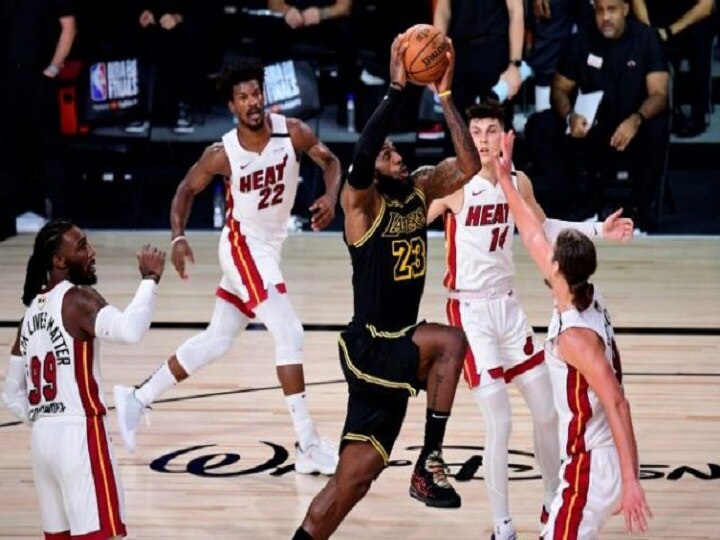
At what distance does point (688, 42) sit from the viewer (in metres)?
15.1

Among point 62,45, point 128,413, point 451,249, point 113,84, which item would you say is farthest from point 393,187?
point 113,84

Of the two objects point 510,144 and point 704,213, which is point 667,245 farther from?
point 510,144

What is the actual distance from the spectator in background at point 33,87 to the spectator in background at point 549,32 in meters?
4.10

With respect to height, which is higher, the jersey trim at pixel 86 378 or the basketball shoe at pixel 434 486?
the jersey trim at pixel 86 378

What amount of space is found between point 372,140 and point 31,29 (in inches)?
333

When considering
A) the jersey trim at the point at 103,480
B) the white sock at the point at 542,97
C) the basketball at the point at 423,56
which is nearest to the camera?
the jersey trim at the point at 103,480

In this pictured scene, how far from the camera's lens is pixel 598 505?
6.04m

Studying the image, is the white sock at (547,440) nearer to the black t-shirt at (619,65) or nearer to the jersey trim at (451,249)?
the jersey trim at (451,249)

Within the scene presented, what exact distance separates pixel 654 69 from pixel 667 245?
149cm

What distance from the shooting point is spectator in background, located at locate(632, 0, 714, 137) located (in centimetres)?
1485

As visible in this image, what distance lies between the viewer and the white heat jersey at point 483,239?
296 inches

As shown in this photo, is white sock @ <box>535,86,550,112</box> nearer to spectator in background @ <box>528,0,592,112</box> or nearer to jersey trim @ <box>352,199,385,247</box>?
spectator in background @ <box>528,0,592,112</box>

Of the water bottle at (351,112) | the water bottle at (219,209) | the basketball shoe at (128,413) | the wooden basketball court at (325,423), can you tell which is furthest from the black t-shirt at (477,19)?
the basketball shoe at (128,413)

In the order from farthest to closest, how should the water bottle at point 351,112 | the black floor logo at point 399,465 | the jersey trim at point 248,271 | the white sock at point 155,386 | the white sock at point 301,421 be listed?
the water bottle at point 351,112 → the white sock at point 155,386 → the jersey trim at point 248,271 → the white sock at point 301,421 → the black floor logo at point 399,465
